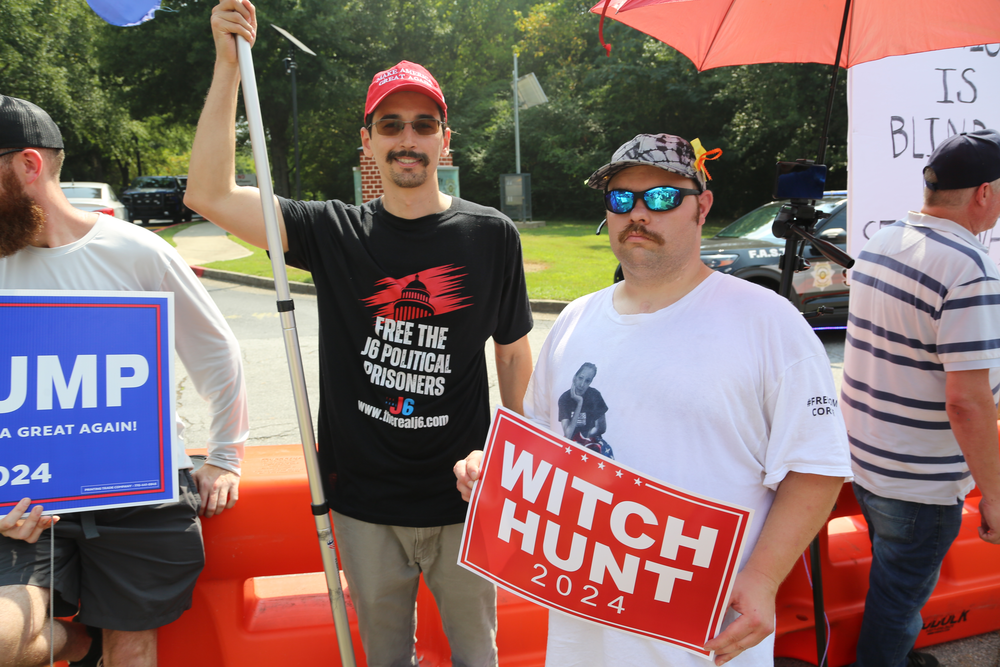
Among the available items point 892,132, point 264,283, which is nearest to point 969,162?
point 892,132

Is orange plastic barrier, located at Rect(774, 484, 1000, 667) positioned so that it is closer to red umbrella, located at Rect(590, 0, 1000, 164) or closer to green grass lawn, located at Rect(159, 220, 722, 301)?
red umbrella, located at Rect(590, 0, 1000, 164)

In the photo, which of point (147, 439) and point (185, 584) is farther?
point (185, 584)

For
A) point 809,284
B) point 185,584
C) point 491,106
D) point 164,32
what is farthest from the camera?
point 491,106

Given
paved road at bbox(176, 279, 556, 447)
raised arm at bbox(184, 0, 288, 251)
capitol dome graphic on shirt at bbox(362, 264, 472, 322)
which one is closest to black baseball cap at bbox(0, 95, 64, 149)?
raised arm at bbox(184, 0, 288, 251)

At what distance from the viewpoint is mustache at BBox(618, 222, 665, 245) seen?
1.62m

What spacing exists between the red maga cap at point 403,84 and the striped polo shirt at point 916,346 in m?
1.60

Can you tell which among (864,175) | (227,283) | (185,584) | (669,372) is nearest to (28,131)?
(185,584)

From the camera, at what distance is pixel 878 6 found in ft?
8.29

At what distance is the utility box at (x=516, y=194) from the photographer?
20906mm

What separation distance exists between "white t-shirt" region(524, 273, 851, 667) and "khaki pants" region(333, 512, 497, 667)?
683 mm

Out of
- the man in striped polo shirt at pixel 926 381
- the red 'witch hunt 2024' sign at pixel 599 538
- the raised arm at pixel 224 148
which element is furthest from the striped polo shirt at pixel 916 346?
the raised arm at pixel 224 148

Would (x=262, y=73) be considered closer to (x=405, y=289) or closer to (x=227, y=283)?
(x=227, y=283)

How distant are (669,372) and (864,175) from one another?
2.27m

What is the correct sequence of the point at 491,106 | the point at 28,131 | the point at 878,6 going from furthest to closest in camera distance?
the point at 491,106 < the point at 878,6 < the point at 28,131
